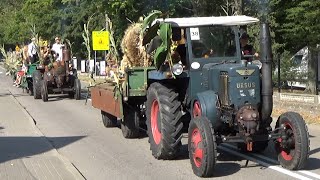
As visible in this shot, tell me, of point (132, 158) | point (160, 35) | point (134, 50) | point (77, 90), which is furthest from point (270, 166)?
point (77, 90)

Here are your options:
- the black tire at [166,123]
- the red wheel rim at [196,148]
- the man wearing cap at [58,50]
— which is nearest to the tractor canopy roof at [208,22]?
the black tire at [166,123]

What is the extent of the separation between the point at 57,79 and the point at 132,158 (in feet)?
38.2

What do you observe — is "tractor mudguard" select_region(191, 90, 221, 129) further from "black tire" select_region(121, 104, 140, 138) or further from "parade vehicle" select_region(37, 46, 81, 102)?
"parade vehicle" select_region(37, 46, 81, 102)

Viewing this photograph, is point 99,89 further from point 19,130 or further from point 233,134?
point 233,134

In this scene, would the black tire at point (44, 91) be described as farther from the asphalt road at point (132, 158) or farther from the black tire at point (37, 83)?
the asphalt road at point (132, 158)

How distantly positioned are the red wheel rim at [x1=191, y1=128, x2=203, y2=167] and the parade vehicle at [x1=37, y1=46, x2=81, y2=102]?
12981 millimetres

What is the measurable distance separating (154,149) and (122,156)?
666mm

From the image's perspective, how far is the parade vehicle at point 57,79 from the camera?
2030 centimetres

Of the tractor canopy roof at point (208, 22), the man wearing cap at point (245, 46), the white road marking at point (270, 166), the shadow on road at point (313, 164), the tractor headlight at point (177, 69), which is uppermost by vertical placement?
the tractor canopy roof at point (208, 22)

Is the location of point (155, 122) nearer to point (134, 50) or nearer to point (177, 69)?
point (177, 69)

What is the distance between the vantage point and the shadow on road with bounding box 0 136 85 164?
30.8 feet

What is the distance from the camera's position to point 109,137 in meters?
11.7

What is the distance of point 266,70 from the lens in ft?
25.6

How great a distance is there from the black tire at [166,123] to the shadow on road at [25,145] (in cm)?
219
